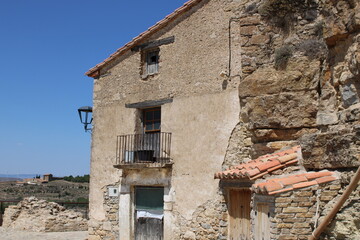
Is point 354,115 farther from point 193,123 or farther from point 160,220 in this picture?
point 160,220

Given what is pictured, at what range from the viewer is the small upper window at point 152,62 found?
1289 cm

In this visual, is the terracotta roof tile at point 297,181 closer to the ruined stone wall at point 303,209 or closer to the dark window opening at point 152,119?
the ruined stone wall at point 303,209

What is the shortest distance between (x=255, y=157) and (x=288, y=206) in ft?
9.33

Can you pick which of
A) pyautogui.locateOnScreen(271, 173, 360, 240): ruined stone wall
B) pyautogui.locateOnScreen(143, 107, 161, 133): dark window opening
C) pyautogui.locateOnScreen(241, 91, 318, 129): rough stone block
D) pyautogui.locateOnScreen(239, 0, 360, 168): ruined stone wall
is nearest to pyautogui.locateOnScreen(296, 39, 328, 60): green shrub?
pyautogui.locateOnScreen(239, 0, 360, 168): ruined stone wall

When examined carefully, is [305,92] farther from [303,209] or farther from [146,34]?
[146,34]

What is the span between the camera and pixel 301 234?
17.5 ft

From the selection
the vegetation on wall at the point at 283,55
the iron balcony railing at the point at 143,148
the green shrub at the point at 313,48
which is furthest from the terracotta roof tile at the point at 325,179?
the iron balcony railing at the point at 143,148

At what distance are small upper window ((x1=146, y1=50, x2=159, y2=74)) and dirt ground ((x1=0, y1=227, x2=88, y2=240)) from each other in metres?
6.49

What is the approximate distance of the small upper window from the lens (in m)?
12.9

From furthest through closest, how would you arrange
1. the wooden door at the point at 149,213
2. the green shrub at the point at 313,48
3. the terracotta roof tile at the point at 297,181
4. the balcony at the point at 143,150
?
the wooden door at the point at 149,213, the balcony at the point at 143,150, the green shrub at the point at 313,48, the terracotta roof tile at the point at 297,181

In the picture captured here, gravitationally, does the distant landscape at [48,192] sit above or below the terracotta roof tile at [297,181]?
below

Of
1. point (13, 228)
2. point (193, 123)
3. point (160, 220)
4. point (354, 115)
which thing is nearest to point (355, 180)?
point (354, 115)

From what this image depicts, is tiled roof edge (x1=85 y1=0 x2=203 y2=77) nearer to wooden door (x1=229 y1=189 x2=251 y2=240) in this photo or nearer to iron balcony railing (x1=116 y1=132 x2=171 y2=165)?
iron balcony railing (x1=116 y1=132 x2=171 y2=165)

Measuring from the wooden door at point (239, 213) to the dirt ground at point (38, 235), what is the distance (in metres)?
7.04
